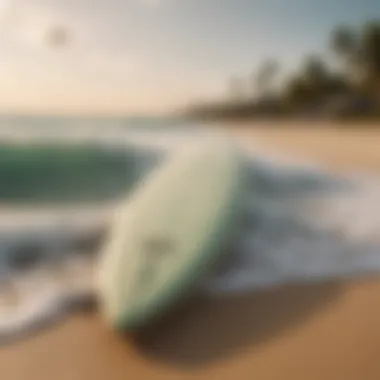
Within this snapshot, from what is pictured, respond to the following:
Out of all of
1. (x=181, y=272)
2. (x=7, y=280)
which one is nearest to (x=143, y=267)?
(x=181, y=272)

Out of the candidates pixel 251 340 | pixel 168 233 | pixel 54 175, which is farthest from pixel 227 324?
pixel 54 175

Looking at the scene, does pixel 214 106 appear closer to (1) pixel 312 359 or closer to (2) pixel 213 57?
(2) pixel 213 57

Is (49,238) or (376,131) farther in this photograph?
(376,131)

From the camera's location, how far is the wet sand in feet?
2.96

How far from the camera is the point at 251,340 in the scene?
95 centimetres

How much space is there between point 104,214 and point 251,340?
29 centimetres

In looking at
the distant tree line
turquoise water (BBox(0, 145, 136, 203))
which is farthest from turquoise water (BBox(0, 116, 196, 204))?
the distant tree line

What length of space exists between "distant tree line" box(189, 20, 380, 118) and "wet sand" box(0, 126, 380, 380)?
0.13 feet

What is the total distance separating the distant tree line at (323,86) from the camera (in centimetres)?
100

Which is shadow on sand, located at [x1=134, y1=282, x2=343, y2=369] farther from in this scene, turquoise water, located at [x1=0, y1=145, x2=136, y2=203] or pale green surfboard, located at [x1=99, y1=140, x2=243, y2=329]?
turquoise water, located at [x1=0, y1=145, x2=136, y2=203]

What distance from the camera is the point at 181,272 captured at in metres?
0.93

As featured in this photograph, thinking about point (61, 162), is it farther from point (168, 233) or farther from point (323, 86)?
point (323, 86)

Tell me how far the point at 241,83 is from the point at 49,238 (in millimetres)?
384

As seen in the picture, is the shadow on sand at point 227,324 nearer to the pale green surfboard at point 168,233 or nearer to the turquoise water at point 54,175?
the pale green surfboard at point 168,233
